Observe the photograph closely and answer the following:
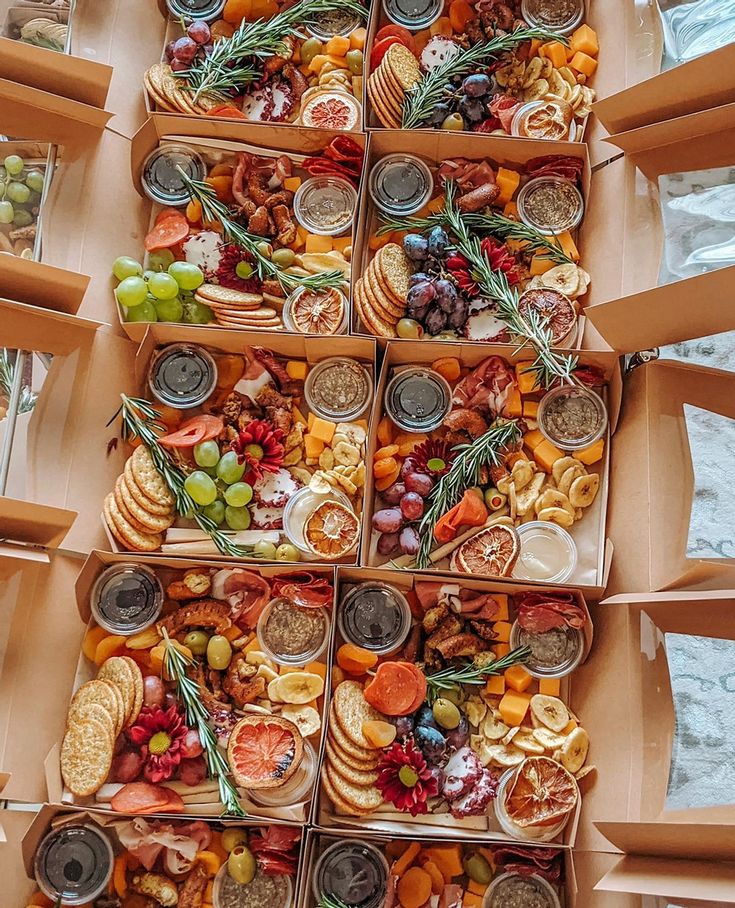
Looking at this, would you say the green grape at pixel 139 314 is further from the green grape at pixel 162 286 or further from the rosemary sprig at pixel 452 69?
the rosemary sprig at pixel 452 69

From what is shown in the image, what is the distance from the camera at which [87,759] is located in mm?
2404

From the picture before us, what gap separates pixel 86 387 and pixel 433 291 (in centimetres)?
111

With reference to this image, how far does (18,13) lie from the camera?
10.2ft

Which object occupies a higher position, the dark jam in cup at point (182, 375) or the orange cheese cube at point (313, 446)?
the dark jam in cup at point (182, 375)

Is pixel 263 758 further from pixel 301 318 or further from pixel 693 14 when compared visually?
pixel 693 14

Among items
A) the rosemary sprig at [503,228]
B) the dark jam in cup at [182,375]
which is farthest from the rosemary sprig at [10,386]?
the rosemary sprig at [503,228]

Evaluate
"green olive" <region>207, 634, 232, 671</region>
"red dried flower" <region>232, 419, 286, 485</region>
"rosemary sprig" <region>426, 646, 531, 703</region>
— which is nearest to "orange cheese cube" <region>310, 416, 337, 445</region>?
"red dried flower" <region>232, 419, 286, 485</region>

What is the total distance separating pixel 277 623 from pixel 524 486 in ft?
2.76

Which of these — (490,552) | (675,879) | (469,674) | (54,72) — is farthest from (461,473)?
(54,72)

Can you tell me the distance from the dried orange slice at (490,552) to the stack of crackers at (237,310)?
932mm

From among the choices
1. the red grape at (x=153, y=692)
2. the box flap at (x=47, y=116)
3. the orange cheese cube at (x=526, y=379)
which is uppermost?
the box flap at (x=47, y=116)

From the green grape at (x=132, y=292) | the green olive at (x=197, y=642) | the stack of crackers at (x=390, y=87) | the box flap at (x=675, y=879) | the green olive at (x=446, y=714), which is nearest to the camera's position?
the box flap at (x=675, y=879)

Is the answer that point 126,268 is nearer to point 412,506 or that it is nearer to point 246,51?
point 246,51

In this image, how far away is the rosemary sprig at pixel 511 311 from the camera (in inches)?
105
